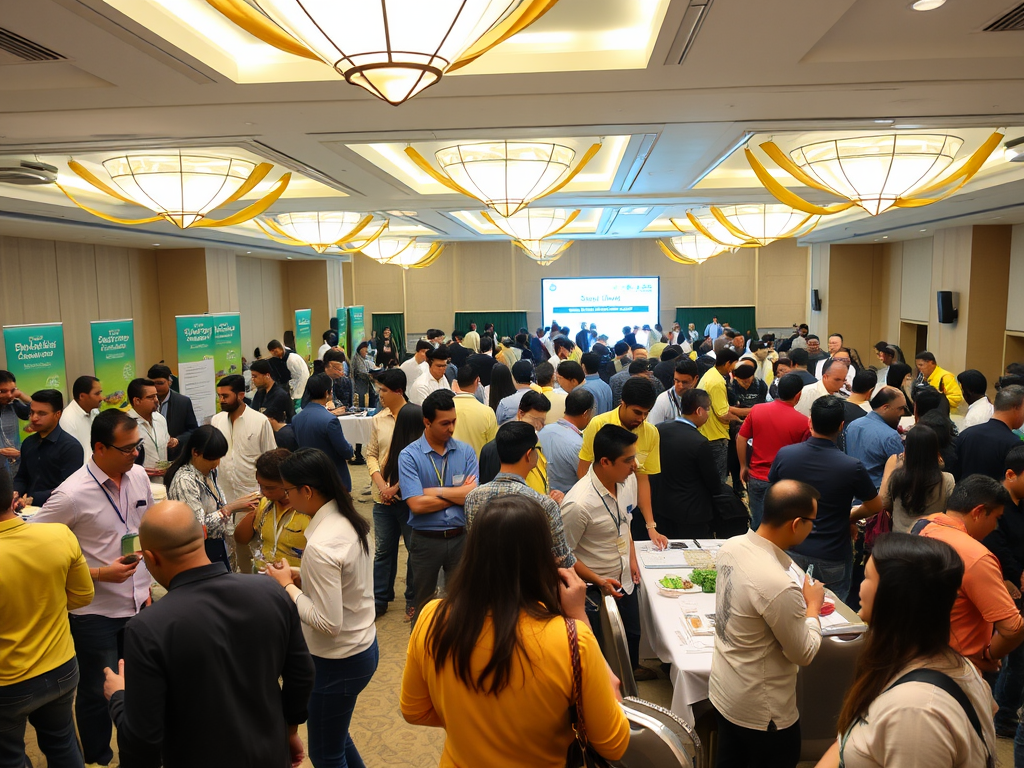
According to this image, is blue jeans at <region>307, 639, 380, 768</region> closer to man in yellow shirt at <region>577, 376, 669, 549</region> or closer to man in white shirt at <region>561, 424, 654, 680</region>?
man in white shirt at <region>561, 424, 654, 680</region>

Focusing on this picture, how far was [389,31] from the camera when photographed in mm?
1904

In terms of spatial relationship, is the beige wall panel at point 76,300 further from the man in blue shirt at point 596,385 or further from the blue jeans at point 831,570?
the blue jeans at point 831,570

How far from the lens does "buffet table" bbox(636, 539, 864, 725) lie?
2926 mm

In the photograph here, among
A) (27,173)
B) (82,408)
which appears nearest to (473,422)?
(82,408)

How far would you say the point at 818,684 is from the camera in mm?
3121

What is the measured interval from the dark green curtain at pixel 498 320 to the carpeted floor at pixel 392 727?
1597 centimetres

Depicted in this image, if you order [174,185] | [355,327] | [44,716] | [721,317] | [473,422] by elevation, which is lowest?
[44,716]

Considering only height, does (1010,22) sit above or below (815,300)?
above

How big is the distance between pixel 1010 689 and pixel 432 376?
4.88 m

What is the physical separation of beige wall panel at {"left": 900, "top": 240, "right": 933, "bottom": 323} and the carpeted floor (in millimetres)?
12823

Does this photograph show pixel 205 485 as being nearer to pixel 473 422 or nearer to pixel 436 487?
pixel 436 487

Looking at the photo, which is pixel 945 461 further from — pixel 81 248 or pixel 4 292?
pixel 81 248

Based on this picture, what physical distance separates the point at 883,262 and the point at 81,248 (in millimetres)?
17182

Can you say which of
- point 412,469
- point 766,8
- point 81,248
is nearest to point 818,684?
point 412,469
